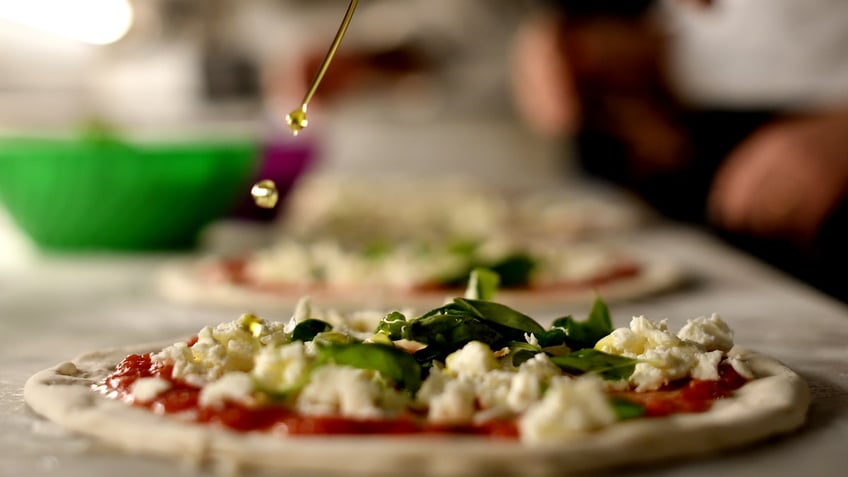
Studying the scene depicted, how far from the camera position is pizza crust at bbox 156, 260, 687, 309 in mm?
1710

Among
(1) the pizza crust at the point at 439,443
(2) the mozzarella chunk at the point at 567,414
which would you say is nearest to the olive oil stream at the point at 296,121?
(1) the pizza crust at the point at 439,443

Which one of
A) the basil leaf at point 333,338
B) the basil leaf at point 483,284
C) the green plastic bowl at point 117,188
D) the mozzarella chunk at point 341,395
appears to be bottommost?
the mozzarella chunk at point 341,395

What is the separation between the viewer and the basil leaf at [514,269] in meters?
1.75

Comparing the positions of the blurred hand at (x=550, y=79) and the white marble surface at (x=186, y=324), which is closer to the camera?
the white marble surface at (x=186, y=324)

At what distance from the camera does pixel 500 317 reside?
1.05m

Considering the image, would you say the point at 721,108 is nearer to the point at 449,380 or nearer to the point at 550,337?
the point at 550,337

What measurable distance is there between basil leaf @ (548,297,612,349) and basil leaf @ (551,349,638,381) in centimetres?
12

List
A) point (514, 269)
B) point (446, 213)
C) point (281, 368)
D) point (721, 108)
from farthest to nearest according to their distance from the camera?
point (721, 108), point (446, 213), point (514, 269), point (281, 368)

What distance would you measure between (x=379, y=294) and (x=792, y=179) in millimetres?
1015

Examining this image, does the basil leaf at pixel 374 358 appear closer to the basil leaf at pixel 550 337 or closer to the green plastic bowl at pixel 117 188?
the basil leaf at pixel 550 337

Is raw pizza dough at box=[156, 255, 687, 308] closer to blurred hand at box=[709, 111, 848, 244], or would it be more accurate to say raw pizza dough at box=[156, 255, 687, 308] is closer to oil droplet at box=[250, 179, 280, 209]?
blurred hand at box=[709, 111, 848, 244]

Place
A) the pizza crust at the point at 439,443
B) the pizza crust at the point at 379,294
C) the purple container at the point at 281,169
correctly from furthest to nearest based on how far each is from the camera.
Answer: the purple container at the point at 281,169 → the pizza crust at the point at 379,294 → the pizza crust at the point at 439,443

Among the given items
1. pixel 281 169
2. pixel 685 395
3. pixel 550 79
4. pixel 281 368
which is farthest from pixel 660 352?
pixel 550 79

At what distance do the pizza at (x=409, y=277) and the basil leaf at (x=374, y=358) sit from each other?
0.77 metres
